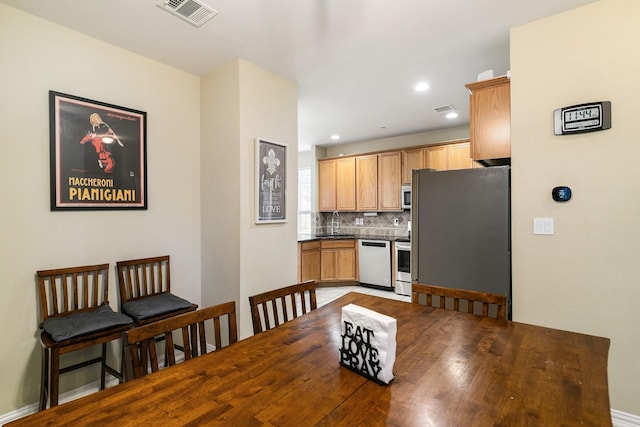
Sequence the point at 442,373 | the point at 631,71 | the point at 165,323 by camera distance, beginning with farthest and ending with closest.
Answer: the point at 631,71
the point at 165,323
the point at 442,373

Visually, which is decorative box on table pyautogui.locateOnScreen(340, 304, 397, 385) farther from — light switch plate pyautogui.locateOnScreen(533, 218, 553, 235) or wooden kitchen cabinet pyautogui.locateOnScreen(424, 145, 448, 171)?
wooden kitchen cabinet pyautogui.locateOnScreen(424, 145, 448, 171)

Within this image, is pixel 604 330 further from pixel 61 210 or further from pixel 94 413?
pixel 61 210

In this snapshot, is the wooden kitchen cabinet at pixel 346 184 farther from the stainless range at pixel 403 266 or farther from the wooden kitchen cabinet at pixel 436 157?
the wooden kitchen cabinet at pixel 436 157

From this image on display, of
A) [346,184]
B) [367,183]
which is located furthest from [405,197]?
[346,184]

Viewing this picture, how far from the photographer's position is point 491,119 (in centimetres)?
241

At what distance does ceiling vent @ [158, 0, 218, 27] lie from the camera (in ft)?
6.44

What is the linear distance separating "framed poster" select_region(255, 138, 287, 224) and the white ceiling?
74 cm

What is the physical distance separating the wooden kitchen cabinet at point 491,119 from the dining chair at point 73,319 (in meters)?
2.83

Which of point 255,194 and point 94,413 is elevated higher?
point 255,194

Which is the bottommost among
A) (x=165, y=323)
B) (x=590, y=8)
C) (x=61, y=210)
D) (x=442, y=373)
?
(x=442, y=373)

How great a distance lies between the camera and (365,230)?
591 centimetres

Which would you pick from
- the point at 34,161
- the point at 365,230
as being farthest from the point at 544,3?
the point at 365,230

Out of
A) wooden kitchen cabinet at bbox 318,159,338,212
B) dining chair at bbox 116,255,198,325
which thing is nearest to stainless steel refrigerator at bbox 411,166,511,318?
dining chair at bbox 116,255,198,325

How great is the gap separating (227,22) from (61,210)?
1744 mm
